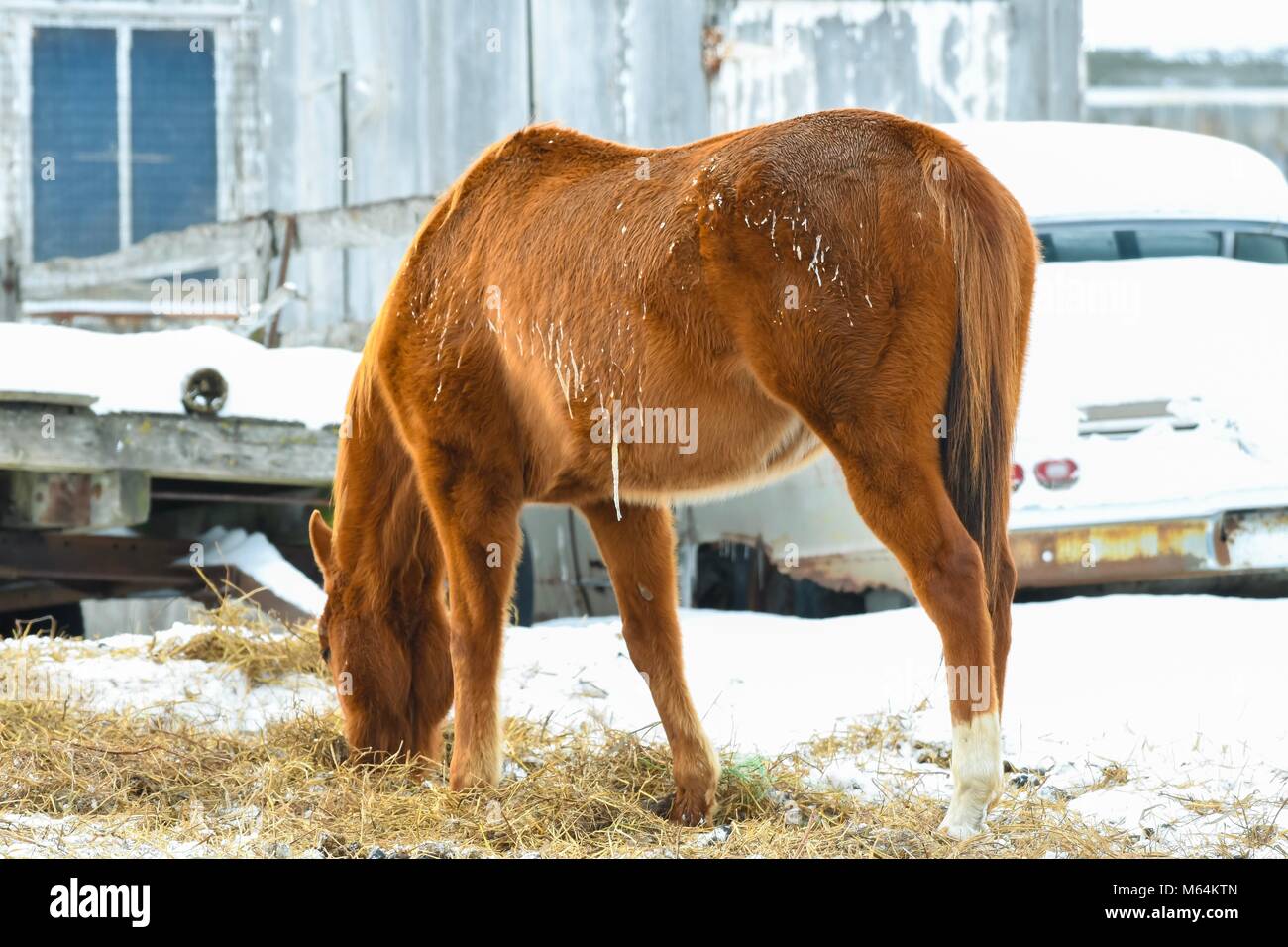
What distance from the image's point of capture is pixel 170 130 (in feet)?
36.6

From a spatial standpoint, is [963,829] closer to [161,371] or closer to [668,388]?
[668,388]

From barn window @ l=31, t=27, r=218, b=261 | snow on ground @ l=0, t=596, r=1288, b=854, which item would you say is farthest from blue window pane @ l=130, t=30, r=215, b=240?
snow on ground @ l=0, t=596, r=1288, b=854

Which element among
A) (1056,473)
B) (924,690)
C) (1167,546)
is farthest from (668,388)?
(1167,546)

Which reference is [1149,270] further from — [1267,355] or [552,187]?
[552,187]

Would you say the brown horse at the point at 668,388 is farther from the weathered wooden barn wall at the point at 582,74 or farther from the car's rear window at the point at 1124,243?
the weathered wooden barn wall at the point at 582,74

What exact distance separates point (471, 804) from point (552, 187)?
1.80m

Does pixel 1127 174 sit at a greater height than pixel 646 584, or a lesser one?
greater

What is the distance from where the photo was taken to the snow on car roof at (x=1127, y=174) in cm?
663

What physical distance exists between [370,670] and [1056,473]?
9.30 feet

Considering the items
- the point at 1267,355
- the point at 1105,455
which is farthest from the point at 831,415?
the point at 1267,355

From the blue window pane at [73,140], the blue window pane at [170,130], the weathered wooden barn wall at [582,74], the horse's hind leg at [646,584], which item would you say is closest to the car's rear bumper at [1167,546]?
the horse's hind leg at [646,584]

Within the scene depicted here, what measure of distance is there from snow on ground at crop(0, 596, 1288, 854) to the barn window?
20.0ft

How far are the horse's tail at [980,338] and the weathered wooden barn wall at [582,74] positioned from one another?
7.31 metres

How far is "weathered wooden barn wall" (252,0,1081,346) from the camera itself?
35.1 ft
